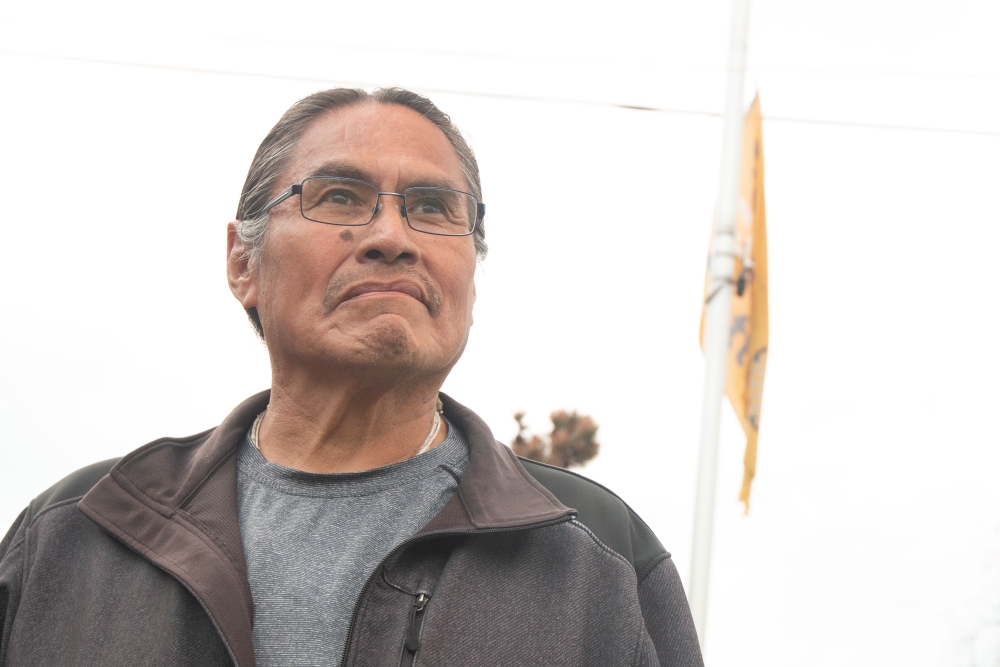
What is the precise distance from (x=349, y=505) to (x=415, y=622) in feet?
1.10

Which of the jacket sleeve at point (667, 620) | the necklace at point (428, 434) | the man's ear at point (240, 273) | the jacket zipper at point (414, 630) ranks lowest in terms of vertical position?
the jacket sleeve at point (667, 620)

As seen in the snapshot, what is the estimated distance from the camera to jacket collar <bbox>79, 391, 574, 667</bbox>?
1.45 meters

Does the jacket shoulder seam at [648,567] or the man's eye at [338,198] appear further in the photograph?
the man's eye at [338,198]

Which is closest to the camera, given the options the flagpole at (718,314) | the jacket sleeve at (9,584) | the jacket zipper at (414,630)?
the jacket zipper at (414,630)

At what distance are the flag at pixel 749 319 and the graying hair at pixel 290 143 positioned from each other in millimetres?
2382

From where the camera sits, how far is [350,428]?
1817mm

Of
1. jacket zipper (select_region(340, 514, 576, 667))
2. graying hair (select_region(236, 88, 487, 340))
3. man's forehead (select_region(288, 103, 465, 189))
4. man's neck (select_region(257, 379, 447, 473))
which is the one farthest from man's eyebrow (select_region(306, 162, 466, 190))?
jacket zipper (select_region(340, 514, 576, 667))

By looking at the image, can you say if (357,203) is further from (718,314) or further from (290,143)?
(718,314)

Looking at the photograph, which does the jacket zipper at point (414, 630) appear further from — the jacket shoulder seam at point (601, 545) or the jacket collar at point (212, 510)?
the jacket shoulder seam at point (601, 545)

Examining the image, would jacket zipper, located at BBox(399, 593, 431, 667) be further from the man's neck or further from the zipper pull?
the man's neck

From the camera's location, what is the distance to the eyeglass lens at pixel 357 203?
5.97ft

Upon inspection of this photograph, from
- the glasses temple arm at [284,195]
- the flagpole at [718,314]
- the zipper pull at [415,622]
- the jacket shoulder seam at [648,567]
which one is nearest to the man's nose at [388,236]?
the glasses temple arm at [284,195]

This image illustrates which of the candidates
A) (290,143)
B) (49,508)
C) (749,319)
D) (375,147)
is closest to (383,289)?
(375,147)

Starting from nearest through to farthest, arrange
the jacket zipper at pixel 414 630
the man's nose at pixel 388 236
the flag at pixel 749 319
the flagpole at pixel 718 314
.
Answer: the jacket zipper at pixel 414 630, the man's nose at pixel 388 236, the flagpole at pixel 718 314, the flag at pixel 749 319
